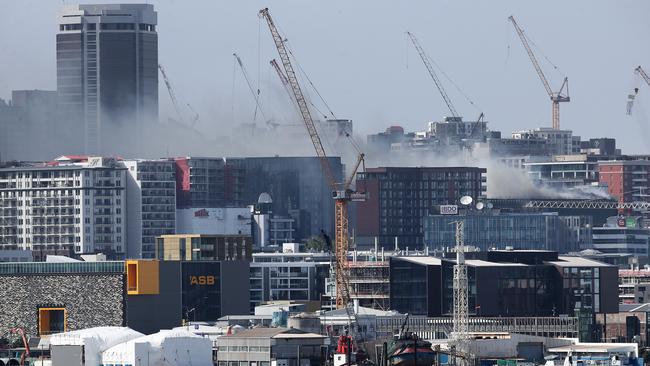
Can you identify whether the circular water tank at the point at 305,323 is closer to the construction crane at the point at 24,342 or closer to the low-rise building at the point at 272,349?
the low-rise building at the point at 272,349

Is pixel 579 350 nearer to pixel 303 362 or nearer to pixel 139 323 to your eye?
pixel 303 362

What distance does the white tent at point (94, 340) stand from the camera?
166250 millimetres

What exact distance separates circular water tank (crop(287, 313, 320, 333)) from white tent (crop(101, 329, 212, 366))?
18.7 m

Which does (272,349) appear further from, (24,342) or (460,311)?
(24,342)

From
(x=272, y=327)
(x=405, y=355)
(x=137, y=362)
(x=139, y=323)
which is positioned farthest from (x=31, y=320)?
(x=405, y=355)

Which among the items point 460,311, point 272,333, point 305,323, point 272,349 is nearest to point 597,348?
point 460,311

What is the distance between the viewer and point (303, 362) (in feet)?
549

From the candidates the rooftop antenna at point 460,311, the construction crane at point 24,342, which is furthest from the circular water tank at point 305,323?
the construction crane at point 24,342

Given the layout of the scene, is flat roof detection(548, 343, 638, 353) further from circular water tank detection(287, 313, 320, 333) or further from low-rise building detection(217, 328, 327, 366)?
circular water tank detection(287, 313, 320, 333)

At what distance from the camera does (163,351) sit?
163 metres

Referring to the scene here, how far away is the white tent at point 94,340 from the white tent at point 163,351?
1189 mm

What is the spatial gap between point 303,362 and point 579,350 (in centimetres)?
1815

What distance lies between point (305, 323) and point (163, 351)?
23.7 metres

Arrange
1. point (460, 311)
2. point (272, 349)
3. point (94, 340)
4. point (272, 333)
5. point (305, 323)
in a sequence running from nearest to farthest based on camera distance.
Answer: point (272, 349)
point (94, 340)
point (272, 333)
point (460, 311)
point (305, 323)
